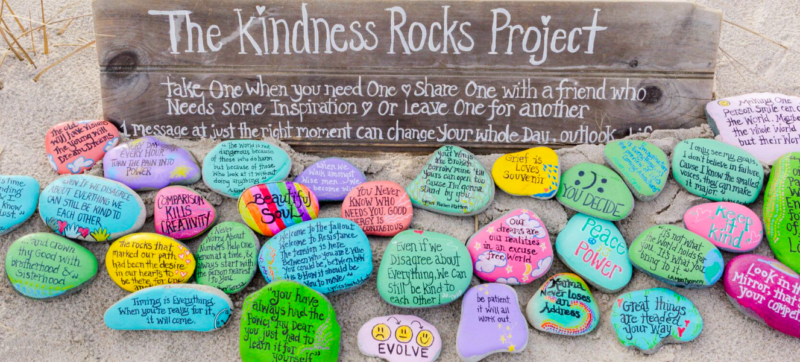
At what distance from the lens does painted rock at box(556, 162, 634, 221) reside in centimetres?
176

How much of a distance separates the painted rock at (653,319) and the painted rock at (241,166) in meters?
1.15

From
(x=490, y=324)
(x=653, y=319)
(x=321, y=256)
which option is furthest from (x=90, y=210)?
(x=653, y=319)

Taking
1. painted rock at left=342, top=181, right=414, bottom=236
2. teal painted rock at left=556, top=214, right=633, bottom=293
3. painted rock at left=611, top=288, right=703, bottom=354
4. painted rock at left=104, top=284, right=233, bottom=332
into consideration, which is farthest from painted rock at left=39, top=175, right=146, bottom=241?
painted rock at left=611, top=288, right=703, bottom=354

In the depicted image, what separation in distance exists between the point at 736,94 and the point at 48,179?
2548 mm

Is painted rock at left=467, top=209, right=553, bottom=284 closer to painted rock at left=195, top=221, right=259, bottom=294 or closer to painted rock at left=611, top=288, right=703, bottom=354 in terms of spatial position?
painted rock at left=611, top=288, right=703, bottom=354

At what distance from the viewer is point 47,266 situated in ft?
5.55

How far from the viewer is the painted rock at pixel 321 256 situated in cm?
166

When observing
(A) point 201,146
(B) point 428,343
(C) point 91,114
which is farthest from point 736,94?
(C) point 91,114

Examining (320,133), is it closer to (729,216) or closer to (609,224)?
(609,224)

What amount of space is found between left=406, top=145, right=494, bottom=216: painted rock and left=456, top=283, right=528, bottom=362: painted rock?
27cm

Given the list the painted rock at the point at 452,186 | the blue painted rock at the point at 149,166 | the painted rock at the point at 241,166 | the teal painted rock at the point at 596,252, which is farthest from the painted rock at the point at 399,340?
the blue painted rock at the point at 149,166

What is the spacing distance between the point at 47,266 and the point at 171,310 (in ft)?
1.41

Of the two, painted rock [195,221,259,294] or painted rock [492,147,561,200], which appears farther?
painted rock [492,147,561,200]

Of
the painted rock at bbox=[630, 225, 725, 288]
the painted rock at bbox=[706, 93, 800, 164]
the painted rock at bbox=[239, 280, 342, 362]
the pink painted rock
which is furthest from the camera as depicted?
the painted rock at bbox=[706, 93, 800, 164]
